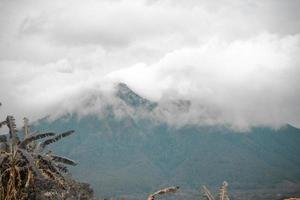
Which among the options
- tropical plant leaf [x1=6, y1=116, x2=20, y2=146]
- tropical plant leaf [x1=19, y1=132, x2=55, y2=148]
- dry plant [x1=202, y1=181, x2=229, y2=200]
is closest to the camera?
dry plant [x1=202, y1=181, x2=229, y2=200]

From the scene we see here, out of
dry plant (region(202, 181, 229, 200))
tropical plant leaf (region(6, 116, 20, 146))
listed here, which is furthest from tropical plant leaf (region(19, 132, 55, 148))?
dry plant (region(202, 181, 229, 200))

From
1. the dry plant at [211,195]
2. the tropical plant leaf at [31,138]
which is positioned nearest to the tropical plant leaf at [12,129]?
the tropical plant leaf at [31,138]

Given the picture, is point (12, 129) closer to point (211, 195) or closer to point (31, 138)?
point (31, 138)

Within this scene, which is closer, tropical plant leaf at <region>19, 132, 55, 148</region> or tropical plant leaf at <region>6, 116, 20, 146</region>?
tropical plant leaf at <region>19, 132, 55, 148</region>

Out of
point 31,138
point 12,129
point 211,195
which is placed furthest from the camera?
point 12,129

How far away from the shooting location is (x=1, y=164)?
497 inches

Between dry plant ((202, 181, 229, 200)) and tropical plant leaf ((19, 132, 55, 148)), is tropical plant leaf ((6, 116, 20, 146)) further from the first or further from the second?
dry plant ((202, 181, 229, 200))

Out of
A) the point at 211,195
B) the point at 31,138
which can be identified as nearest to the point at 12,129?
the point at 31,138

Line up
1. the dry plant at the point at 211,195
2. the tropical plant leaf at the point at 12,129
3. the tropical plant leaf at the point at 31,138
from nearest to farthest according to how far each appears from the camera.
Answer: the dry plant at the point at 211,195, the tropical plant leaf at the point at 31,138, the tropical plant leaf at the point at 12,129

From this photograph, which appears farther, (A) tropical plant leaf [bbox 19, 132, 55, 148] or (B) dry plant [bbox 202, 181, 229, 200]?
(A) tropical plant leaf [bbox 19, 132, 55, 148]

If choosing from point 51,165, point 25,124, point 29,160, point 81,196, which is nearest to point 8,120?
point 25,124

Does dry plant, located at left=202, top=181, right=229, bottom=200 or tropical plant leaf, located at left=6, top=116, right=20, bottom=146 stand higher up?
tropical plant leaf, located at left=6, top=116, right=20, bottom=146

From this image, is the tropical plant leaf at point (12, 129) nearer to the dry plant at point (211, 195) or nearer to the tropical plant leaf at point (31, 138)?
the tropical plant leaf at point (31, 138)

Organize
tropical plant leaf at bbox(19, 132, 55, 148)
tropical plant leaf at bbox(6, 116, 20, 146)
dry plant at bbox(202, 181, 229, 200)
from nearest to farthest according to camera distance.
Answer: dry plant at bbox(202, 181, 229, 200) < tropical plant leaf at bbox(19, 132, 55, 148) < tropical plant leaf at bbox(6, 116, 20, 146)
